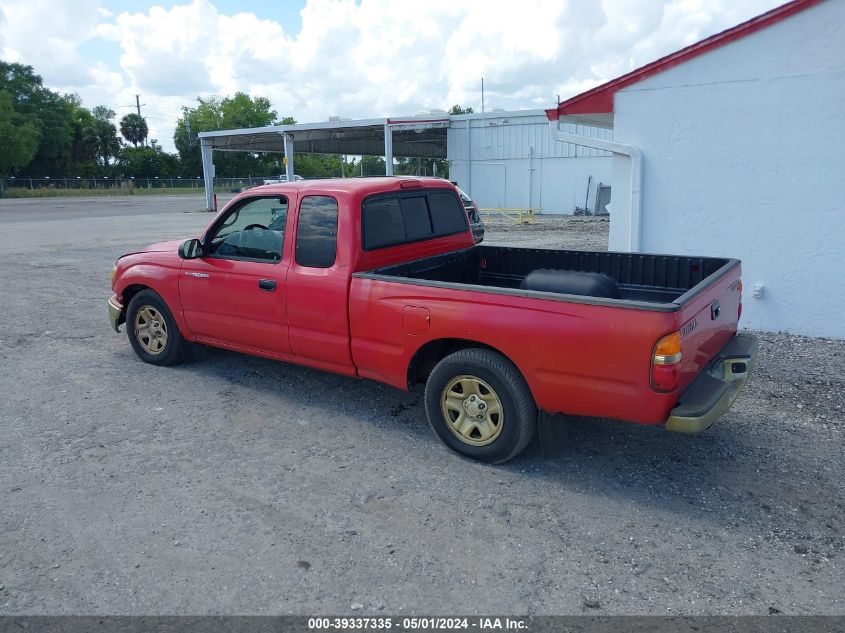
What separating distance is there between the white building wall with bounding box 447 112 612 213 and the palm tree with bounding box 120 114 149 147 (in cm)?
8551

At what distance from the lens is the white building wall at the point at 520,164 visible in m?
29.0

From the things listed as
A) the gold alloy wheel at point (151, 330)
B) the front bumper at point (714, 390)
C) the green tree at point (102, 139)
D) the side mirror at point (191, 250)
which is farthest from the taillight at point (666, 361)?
the green tree at point (102, 139)

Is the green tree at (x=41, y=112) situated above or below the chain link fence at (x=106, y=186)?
above

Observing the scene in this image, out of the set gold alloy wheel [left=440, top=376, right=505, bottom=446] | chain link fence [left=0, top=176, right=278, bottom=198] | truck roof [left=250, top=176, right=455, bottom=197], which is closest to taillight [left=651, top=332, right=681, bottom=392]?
gold alloy wheel [left=440, top=376, right=505, bottom=446]

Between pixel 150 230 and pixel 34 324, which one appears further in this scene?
pixel 150 230

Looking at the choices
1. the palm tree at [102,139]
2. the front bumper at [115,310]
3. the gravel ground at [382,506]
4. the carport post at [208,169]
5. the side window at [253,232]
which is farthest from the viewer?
the palm tree at [102,139]

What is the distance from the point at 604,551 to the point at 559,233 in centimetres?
1802

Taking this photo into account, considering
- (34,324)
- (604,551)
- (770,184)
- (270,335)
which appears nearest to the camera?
(604,551)

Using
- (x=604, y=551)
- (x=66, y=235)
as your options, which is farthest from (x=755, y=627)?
(x=66, y=235)

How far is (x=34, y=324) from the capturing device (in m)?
8.48

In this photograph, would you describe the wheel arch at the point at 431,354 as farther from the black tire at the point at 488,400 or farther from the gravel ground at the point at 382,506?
the gravel ground at the point at 382,506

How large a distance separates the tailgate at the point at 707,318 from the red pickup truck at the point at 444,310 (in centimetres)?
2

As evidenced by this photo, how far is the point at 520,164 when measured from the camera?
98.7 ft

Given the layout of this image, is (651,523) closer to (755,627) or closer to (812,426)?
(755,627)
